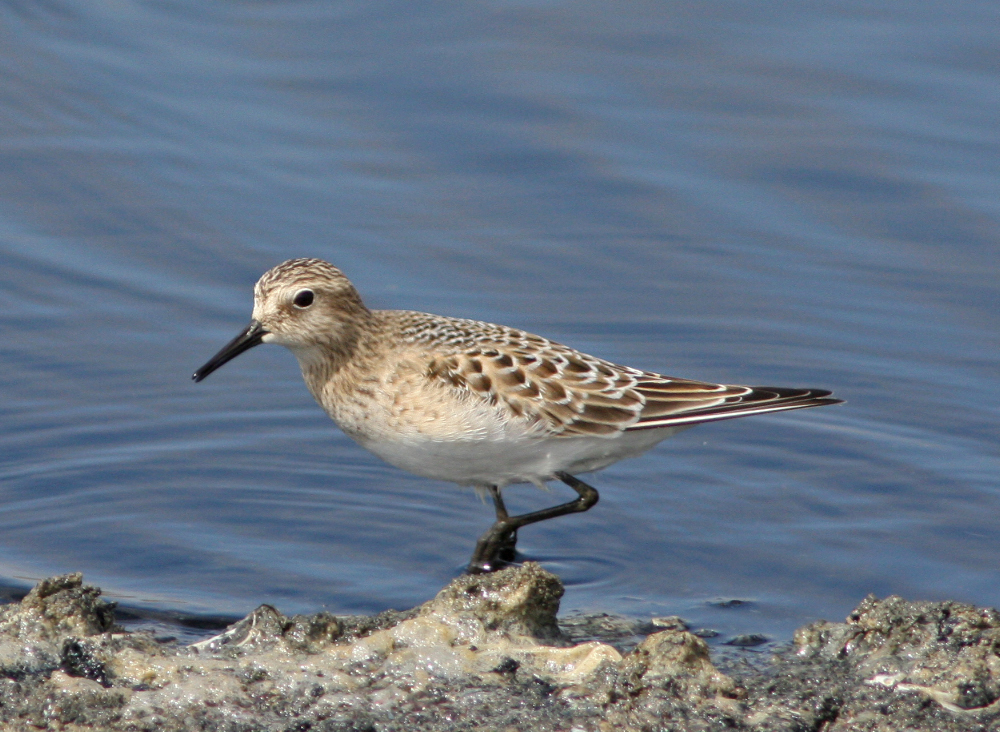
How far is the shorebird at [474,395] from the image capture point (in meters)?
7.82

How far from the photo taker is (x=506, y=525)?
823cm

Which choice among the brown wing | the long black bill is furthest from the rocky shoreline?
the long black bill

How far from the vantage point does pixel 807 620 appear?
24.9ft

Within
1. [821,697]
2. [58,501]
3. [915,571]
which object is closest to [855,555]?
[915,571]

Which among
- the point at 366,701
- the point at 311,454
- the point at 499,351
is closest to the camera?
the point at 366,701

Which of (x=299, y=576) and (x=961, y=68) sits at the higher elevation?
(x=961, y=68)

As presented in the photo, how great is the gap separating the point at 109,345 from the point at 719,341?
427 cm

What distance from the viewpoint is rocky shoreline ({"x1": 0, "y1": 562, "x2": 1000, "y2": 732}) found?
5.31 m

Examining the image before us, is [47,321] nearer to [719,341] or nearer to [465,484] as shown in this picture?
[465,484]

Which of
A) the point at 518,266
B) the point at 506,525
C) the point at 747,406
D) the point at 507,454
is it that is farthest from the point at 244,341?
the point at 518,266

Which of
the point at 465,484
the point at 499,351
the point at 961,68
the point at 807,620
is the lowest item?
the point at 807,620

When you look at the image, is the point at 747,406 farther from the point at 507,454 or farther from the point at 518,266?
the point at 518,266

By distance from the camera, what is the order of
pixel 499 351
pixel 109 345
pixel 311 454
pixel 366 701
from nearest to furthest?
1. pixel 366 701
2. pixel 499 351
3. pixel 311 454
4. pixel 109 345

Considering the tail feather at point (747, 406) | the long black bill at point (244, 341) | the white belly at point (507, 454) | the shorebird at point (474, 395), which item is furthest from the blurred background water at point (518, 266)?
the long black bill at point (244, 341)
